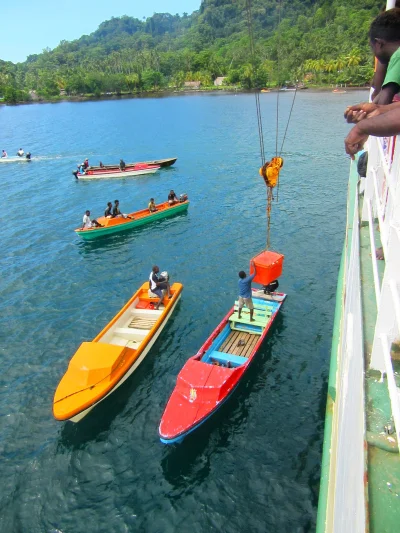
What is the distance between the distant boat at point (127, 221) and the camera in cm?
2288

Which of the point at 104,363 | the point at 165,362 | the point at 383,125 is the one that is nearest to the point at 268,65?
the point at 165,362

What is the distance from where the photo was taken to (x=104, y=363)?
11258mm

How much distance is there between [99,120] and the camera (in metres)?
78.2

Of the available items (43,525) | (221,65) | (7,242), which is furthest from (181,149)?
(221,65)

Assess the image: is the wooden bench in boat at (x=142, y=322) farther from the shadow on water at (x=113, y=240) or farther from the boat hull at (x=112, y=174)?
the boat hull at (x=112, y=174)

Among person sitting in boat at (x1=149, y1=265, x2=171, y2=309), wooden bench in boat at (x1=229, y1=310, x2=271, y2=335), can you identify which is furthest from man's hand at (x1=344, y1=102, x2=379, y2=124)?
person sitting in boat at (x1=149, y1=265, x2=171, y2=309)

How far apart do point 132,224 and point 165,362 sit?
12588 mm

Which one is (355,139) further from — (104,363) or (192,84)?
(192,84)

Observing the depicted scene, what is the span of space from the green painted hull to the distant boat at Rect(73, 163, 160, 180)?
1117 centimetres

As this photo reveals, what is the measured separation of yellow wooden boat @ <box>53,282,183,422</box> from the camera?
10547mm

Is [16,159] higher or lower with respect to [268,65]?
lower

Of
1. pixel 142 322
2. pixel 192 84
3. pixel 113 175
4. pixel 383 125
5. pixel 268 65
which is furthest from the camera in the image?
pixel 192 84

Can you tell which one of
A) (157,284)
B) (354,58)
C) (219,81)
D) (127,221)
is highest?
(354,58)

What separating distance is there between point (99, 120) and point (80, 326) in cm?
7146
